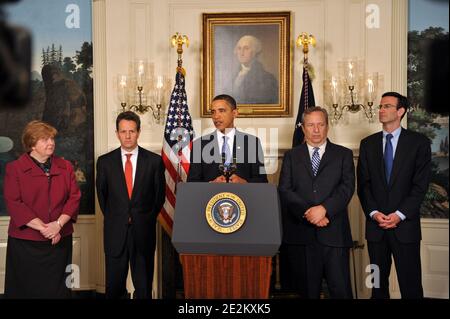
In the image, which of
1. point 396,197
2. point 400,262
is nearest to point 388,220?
point 396,197

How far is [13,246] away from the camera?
14.8 feet

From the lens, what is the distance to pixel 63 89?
5953 millimetres

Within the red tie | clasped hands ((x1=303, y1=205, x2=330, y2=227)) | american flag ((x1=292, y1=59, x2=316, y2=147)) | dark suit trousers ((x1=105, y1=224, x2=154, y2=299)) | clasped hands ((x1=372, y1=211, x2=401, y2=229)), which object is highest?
american flag ((x1=292, y1=59, x2=316, y2=147))

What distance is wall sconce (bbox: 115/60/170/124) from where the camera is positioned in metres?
5.74

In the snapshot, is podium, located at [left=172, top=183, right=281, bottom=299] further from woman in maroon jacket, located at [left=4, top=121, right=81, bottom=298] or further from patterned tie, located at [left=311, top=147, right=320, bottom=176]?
woman in maroon jacket, located at [left=4, top=121, right=81, bottom=298]

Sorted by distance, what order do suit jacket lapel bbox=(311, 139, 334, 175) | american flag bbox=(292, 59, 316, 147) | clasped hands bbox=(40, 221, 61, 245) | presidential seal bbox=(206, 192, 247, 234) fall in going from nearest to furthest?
presidential seal bbox=(206, 192, 247, 234) < suit jacket lapel bbox=(311, 139, 334, 175) < clasped hands bbox=(40, 221, 61, 245) < american flag bbox=(292, 59, 316, 147)

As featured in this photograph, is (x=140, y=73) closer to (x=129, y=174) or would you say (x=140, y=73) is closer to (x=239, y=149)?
(x=129, y=174)

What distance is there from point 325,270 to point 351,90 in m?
2.12

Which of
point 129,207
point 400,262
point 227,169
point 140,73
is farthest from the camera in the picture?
point 140,73

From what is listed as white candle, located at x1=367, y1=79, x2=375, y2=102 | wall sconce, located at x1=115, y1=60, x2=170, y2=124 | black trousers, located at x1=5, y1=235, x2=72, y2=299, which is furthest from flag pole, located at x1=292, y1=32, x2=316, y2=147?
black trousers, located at x1=5, y1=235, x2=72, y2=299

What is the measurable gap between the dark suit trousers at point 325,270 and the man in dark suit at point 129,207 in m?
1.25

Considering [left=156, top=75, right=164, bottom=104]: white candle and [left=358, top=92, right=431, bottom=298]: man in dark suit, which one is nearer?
[left=358, top=92, right=431, bottom=298]: man in dark suit

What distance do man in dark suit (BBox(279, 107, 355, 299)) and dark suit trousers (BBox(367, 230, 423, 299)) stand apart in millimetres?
347

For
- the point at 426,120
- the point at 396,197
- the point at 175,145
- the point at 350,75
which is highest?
the point at 350,75
